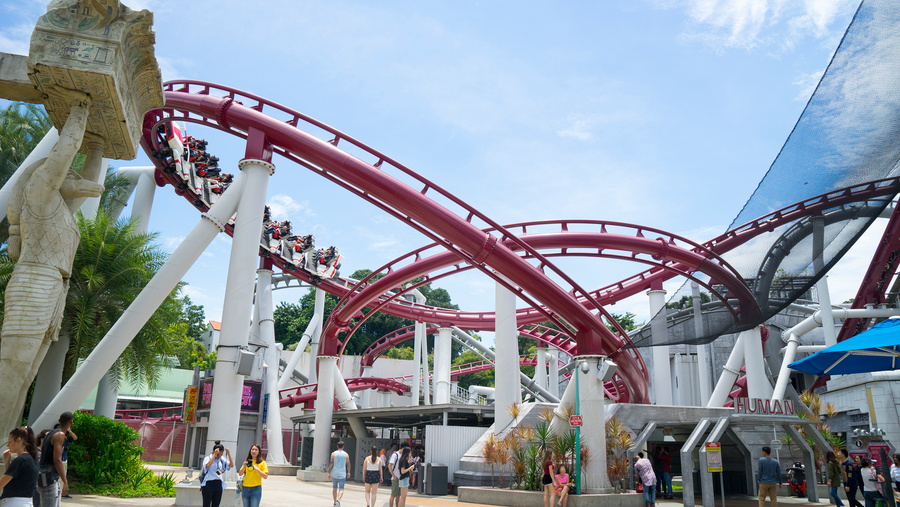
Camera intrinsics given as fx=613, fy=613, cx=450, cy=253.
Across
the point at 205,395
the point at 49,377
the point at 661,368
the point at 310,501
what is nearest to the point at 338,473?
the point at 310,501

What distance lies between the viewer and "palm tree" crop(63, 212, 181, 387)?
15656 millimetres

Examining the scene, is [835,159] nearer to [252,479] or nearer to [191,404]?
[252,479]

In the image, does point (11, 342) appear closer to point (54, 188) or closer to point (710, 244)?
point (54, 188)

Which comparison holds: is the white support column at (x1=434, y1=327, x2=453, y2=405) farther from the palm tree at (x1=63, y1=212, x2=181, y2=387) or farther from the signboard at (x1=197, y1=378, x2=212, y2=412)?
the palm tree at (x1=63, y1=212, x2=181, y2=387)

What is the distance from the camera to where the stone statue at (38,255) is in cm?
887

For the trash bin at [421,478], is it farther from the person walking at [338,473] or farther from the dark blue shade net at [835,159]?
the dark blue shade net at [835,159]

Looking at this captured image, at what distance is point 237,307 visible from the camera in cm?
1439

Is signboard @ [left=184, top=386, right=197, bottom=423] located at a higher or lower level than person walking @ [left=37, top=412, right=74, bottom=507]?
higher

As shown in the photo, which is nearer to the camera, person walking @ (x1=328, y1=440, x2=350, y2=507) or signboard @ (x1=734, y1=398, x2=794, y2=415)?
person walking @ (x1=328, y1=440, x2=350, y2=507)

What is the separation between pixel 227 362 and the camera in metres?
14.0

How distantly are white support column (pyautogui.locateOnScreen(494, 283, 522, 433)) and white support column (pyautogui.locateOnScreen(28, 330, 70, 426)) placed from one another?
12.5 m

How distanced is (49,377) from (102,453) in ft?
9.45

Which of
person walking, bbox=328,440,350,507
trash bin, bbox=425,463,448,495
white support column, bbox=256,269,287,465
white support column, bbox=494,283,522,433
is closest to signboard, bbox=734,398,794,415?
white support column, bbox=494,283,522,433

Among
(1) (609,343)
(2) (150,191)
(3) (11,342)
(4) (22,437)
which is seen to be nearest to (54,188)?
(3) (11,342)
